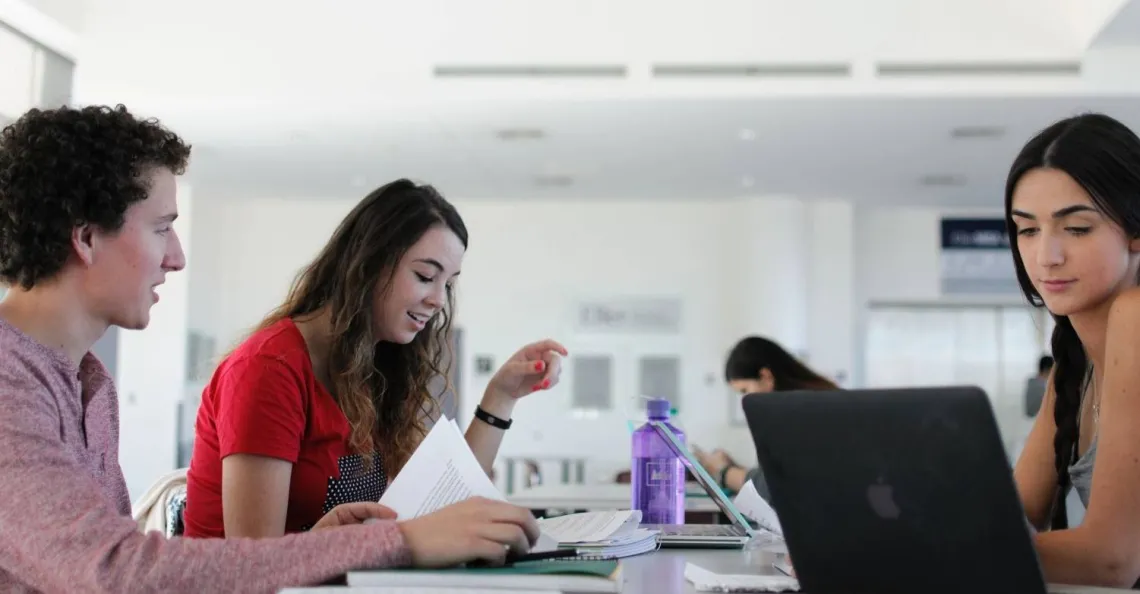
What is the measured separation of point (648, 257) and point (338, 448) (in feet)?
25.3

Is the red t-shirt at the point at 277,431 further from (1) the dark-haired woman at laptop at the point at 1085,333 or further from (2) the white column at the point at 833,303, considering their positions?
(2) the white column at the point at 833,303

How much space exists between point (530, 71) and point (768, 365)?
3023 mm

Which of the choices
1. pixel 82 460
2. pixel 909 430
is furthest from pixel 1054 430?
pixel 82 460

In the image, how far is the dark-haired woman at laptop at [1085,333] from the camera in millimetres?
1243

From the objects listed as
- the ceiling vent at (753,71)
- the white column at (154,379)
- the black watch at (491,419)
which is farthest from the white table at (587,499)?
the white column at (154,379)

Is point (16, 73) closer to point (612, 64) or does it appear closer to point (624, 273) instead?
point (612, 64)

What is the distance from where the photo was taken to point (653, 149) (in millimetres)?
7555

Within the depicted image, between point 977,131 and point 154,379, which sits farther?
point 154,379

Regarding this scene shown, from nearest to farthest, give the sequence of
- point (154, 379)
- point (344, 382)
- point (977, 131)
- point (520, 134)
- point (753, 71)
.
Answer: point (344, 382) → point (753, 71) → point (977, 131) → point (520, 134) → point (154, 379)

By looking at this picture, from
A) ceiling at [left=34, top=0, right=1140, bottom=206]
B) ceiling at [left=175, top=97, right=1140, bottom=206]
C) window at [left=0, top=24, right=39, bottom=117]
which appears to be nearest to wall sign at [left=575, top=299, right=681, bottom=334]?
ceiling at [left=175, top=97, right=1140, bottom=206]

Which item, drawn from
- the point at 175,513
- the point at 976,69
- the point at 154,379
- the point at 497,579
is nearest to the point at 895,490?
the point at 497,579

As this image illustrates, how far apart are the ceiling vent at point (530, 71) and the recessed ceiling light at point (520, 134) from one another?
728mm

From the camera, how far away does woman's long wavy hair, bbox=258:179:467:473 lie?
6.23 ft

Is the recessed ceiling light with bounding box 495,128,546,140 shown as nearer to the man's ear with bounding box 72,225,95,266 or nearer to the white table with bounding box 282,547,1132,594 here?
the white table with bounding box 282,547,1132,594
